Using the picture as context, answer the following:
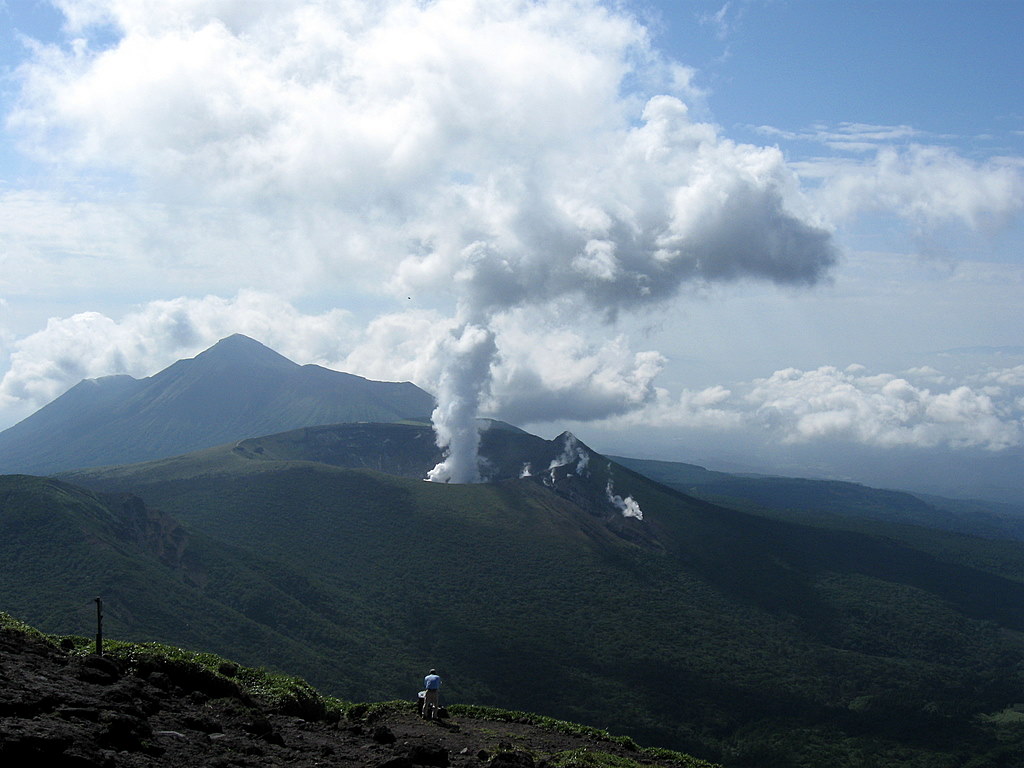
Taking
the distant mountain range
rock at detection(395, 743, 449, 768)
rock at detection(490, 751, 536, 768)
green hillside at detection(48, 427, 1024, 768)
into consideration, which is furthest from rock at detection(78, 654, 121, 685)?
green hillside at detection(48, 427, 1024, 768)

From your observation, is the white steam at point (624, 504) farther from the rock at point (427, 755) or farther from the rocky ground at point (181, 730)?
the rock at point (427, 755)

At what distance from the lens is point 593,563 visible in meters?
131

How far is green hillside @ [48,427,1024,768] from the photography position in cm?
8325

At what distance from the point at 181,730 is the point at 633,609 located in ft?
344

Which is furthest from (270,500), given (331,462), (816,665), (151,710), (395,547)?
(151,710)

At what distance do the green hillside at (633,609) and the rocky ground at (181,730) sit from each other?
190 ft

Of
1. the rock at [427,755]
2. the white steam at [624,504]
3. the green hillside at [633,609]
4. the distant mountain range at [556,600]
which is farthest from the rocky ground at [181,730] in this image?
the white steam at [624,504]

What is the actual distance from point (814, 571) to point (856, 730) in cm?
6522

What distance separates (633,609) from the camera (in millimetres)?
116250

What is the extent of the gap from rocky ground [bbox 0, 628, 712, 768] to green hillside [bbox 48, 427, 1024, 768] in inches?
2283

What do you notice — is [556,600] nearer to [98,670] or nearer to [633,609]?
Result: [633,609]

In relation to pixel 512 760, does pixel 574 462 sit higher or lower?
higher

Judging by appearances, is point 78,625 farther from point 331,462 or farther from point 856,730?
point 331,462

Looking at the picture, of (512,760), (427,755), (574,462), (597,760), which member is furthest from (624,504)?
(427,755)
